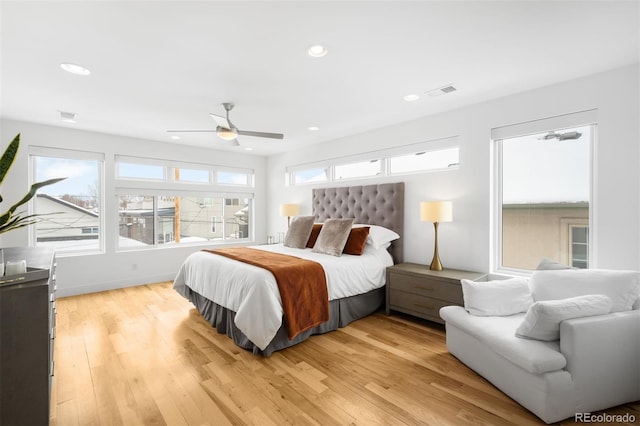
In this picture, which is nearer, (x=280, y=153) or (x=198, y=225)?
(x=198, y=225)

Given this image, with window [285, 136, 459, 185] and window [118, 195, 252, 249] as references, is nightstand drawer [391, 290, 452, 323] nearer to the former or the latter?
window [285, 136, 459, 185]

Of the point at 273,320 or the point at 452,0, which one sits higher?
the point at 452,0

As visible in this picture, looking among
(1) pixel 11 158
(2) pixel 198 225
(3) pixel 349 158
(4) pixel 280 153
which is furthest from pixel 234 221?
(1) pixel 11 158

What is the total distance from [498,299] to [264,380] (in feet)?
6.30

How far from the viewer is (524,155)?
310 centimetres

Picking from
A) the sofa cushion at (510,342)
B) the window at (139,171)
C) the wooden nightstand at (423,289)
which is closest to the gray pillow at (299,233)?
the wooden nightstand at (423,289)

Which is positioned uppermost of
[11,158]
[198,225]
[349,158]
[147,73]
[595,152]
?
[147,73]

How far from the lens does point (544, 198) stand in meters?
2.99

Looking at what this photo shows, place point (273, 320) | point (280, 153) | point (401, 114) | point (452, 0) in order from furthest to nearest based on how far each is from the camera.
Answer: point (280, 153) < point (401, 114) < point (273, 320) < point (452, 0)

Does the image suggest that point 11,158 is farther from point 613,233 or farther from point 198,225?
point 613,233

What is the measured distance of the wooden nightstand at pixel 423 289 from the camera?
297 cm

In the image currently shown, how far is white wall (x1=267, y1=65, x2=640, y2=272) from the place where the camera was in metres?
2.41

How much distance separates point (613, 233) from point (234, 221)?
5.54 metres

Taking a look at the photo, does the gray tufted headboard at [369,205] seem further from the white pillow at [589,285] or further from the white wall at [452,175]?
the white pillow at [589,285]
